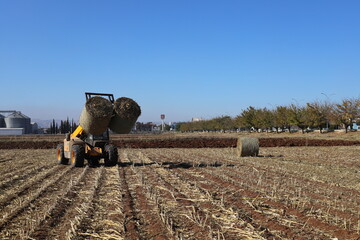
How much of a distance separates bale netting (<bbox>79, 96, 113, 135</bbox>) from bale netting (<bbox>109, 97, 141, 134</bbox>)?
32cm

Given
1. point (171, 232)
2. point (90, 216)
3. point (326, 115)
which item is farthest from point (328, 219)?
point (326, 115)

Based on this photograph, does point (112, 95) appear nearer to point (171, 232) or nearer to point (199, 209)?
point (199, 209)

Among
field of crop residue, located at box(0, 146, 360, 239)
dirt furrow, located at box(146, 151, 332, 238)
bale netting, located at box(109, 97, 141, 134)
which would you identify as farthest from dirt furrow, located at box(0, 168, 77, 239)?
bale netting, located at box(109, 97, 141, 134)

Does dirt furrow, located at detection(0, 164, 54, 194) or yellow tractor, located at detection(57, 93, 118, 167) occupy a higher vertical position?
yellow tractor, located at detection(57, 93, 118, 167)

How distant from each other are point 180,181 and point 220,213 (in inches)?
183

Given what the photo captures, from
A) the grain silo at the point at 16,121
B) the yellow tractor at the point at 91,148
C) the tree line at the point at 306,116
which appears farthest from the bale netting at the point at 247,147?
the grain silo at the point at 16,121

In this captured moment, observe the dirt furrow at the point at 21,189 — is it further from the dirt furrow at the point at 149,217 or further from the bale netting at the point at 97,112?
the dirt furrow at the point at 149,217

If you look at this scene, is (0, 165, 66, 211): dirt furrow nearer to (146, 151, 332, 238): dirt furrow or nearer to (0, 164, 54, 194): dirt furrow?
(0, 164, 54, 194): dirt furrow

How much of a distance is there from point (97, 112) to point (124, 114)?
106cm

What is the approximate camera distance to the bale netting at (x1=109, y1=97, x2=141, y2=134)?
15.1 metres

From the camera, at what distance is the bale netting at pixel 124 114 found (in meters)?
15.1

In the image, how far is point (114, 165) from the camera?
17.2m

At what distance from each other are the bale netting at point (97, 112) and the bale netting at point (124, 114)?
315 millimetres

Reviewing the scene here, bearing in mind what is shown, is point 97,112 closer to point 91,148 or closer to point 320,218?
point 91,148
